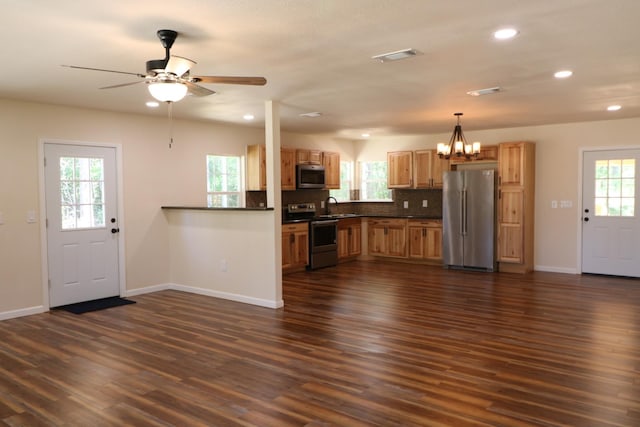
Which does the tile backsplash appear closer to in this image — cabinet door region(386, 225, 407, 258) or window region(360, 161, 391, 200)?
window region(360, 161, 391, 200)

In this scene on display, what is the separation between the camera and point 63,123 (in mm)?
5832

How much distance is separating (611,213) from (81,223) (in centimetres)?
772

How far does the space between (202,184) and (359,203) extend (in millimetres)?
3998

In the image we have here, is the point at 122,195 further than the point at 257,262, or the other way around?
the point at 122,195

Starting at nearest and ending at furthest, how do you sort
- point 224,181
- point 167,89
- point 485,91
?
point 167,89
point 485,91
point 224,181

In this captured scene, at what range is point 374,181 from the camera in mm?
10312

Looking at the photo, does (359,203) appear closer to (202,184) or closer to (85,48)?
(202,184)

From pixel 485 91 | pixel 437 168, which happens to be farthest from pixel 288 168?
pixel 485 91

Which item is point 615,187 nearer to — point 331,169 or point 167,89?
point 331,169

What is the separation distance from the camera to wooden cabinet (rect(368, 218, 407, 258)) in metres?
9.21

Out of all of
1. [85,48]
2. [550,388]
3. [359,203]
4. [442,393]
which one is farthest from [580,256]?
[85,48]

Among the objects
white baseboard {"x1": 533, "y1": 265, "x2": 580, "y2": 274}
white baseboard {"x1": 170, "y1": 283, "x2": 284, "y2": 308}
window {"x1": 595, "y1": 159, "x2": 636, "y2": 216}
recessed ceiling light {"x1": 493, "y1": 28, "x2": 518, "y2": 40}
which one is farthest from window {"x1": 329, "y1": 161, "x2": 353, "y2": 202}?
recessed ceiling light {"x1": 493, "y1": 28, "x2": 518, "y2": 40}

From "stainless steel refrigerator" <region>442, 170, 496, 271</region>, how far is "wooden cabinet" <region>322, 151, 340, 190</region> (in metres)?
2.12

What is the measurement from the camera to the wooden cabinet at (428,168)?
29.2 ft
